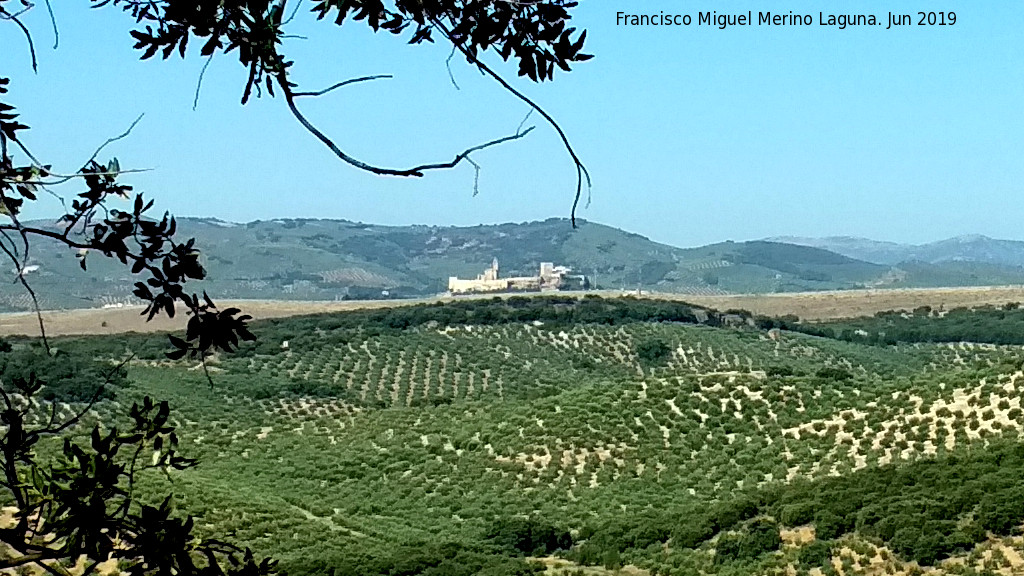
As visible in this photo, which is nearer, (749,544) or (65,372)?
(749,544)

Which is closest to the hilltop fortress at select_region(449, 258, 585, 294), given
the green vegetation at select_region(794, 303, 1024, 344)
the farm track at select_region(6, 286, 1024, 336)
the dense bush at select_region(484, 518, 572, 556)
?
the farm track at select_region(6, 286, 1024, 336)

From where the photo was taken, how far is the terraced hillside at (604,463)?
22547 mm

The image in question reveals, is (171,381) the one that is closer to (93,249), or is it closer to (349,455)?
(349,455)

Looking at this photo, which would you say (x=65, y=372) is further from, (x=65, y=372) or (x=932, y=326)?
(x=932, y=326)

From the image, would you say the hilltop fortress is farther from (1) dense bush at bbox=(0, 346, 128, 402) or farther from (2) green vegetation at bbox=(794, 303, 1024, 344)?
(1) dense bush at bbox=(0, 346, 128, 402)

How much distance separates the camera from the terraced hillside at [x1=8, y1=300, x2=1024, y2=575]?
22.5 meters

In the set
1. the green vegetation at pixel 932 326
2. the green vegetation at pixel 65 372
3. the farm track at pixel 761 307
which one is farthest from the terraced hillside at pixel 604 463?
the farm track at pixel 761 307

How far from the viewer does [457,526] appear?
30562 millimetres

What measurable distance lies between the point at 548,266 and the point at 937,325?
81.0 metres

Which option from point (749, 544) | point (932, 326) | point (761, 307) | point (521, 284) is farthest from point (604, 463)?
point (521, 284)

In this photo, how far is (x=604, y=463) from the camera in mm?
36719

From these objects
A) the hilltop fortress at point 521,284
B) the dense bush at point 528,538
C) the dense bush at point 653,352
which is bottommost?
the dense bush at point 528,538

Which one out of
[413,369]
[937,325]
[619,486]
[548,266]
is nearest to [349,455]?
[619,486]

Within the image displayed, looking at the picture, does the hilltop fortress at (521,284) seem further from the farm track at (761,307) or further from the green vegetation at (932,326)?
the green vegetation at (932,326)
